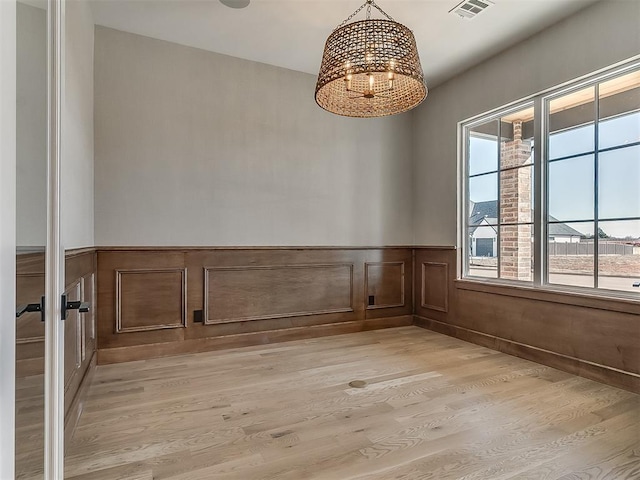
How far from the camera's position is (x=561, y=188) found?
9.86 ft

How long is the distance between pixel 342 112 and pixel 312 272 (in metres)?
1.74

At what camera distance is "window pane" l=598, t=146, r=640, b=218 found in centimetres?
255

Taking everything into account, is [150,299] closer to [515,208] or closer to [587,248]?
[515,208]

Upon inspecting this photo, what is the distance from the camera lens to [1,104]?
0.55 m

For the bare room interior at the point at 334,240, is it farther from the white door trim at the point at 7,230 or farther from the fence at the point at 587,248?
the white door trim at the point at 7,230

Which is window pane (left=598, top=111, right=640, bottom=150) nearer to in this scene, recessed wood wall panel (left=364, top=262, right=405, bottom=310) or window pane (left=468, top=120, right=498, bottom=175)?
window pane (left=468, top=120, right=498, bottom=175)

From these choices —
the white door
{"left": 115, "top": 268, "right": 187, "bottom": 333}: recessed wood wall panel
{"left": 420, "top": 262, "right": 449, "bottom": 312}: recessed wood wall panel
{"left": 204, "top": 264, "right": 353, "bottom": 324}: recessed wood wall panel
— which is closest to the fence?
{"left": 420, "top": 262, "right": 449, "bottom": 312}: recessed wood wall panel

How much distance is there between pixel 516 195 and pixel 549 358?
1.44 metres

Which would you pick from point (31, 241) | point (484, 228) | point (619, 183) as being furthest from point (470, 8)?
point (31, 241)

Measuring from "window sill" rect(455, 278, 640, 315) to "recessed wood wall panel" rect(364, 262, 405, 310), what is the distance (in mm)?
727

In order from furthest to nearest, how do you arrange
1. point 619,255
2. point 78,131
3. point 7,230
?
point 619,255 < point 78,131 < point 7,230

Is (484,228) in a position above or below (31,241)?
above

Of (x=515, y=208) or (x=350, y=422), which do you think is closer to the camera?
(x=350, y=422)

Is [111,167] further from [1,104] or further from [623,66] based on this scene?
[623,66]
